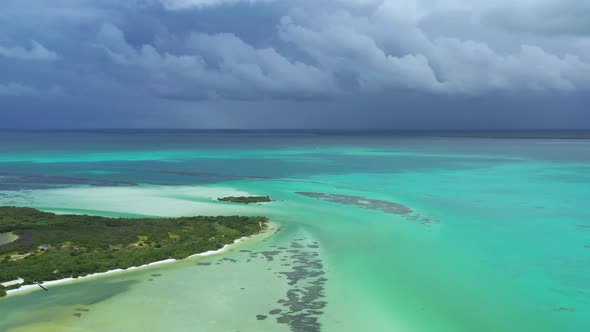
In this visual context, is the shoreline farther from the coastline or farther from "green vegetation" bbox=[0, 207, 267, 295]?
"green vegetation" bbox=[0, 207, 267, 295]

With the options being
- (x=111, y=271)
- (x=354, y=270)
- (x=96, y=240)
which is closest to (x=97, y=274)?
(x=111, y=271)

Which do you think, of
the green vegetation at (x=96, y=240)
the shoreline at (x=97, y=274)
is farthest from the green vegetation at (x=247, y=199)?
the shoreline at (x=97, y=274)

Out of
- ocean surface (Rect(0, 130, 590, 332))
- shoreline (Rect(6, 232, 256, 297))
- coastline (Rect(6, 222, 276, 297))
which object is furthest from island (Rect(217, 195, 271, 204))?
shoreline (Rect(6, 232, 256, 297))

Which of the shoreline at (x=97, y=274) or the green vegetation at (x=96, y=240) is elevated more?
the green vegetation at (x=96, y=240)

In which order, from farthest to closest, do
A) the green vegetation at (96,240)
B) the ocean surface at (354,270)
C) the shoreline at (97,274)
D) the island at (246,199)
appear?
the island at (246,199)
the green vegetation at (96,240)
the shoreline at (97,274)
the ocean surface at (354,270)

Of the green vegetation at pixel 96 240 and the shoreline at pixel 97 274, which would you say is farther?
the green vegetation at pixel 96 240

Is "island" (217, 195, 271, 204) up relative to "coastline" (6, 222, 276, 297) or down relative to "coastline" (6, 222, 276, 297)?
up

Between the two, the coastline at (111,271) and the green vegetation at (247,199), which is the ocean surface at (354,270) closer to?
the coastline at (111,271)

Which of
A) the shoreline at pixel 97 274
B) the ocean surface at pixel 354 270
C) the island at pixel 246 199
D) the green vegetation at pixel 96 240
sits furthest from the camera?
the island at pixel 246 199
